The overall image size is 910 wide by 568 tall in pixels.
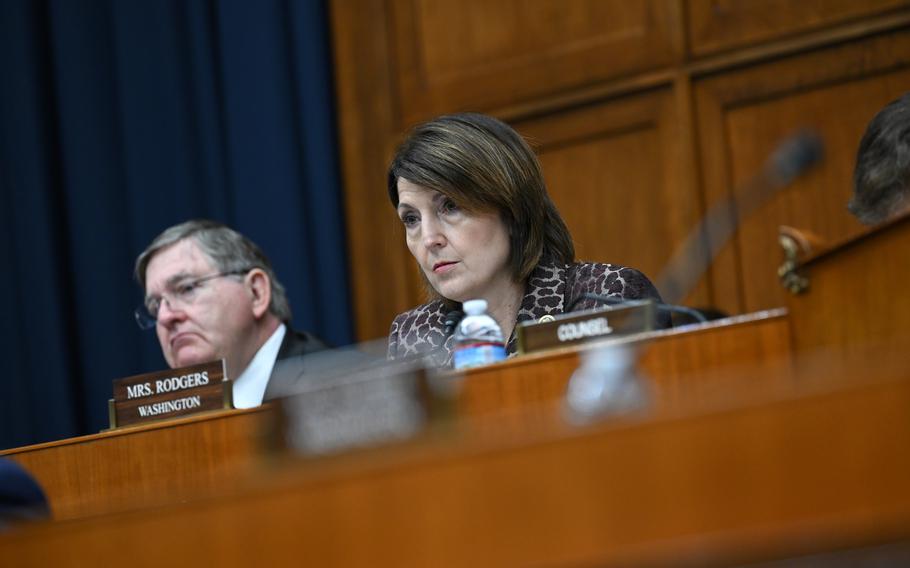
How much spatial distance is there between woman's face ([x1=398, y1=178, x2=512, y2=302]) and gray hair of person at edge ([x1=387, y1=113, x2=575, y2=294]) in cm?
3

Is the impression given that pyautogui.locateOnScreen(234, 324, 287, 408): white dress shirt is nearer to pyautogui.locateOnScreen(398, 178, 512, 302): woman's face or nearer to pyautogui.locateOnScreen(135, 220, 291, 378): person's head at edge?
pyautogui.locateOnScreen(135, 220, 291, 378): person's head at edge

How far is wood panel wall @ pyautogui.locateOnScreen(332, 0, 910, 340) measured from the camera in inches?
161

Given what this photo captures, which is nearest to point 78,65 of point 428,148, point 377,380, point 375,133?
point 375,133

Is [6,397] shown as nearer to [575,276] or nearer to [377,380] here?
[575,276]

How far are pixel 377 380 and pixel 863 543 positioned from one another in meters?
0.58

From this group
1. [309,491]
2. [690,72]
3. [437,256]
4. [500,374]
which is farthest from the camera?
[690,72]

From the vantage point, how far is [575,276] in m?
3.09

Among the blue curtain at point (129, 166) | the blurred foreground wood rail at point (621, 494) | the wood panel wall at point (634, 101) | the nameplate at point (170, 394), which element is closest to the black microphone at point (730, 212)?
the wood panel wall at point (634, 101)

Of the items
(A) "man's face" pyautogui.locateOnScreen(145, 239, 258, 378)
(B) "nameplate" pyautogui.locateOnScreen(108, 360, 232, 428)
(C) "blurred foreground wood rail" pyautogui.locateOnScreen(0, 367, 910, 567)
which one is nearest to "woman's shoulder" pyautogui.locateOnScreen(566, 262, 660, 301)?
(B) "nameplate" pyautogui.locateOnScreen(108, 360, 232, 428)

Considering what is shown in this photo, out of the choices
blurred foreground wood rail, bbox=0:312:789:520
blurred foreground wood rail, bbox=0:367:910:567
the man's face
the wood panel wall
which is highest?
the wood panel wall

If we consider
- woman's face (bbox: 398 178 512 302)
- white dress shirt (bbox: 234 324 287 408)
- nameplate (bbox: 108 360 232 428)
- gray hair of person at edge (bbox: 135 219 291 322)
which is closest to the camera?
nameplate (bbox: 108 360 232 428)

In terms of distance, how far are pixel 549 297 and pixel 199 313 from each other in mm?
1322

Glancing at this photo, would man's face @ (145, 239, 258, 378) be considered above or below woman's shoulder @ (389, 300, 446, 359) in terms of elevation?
above

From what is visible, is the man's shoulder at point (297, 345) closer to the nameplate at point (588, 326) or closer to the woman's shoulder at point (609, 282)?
the woman's shoulder at point (609, 282)
